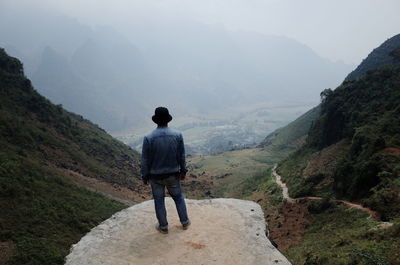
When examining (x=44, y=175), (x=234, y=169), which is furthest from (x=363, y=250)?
(x=234, y=169)

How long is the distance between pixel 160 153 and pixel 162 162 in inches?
9.1

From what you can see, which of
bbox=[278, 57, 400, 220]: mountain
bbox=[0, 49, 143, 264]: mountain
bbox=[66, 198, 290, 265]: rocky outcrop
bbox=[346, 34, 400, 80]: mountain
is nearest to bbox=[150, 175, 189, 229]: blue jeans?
bbox=[66, 198, 290, 265]: rocky outcrop

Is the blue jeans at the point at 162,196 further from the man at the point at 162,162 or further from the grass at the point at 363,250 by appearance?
the grass at the point at 363,250

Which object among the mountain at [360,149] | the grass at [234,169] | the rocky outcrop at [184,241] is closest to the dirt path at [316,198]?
the mountain at [360,149]

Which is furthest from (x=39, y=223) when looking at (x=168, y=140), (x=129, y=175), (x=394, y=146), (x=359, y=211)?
(x=129, y=175)

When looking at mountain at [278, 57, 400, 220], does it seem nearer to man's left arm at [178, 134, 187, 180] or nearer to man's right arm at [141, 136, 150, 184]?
man's left arm at [178, 134, 187, 180]

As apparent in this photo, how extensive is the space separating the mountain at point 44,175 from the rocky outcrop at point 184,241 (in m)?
12.0

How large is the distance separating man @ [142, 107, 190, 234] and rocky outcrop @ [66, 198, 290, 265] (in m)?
0.52

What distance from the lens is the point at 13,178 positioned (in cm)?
2644

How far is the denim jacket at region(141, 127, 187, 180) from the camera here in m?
8.20

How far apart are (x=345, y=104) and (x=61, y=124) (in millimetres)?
47103

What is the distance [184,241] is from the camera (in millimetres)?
7879

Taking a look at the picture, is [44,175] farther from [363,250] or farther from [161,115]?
[363,250]

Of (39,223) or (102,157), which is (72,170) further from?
(39,223)
